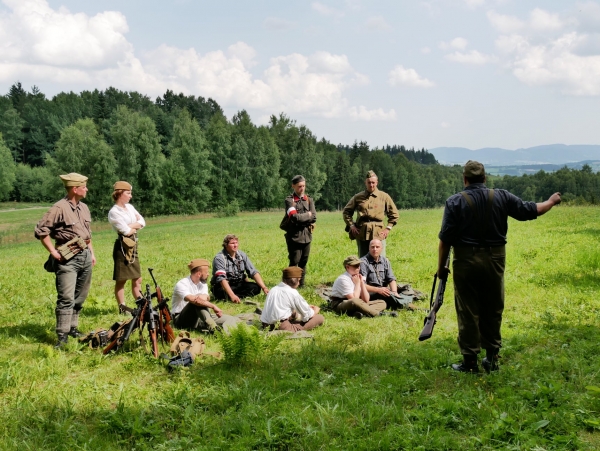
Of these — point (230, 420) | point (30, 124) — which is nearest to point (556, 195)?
point (230, 420)

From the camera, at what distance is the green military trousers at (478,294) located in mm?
5504

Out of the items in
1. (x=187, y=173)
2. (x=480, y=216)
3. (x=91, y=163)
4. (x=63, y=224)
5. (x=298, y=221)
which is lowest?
(x=298, y=221)

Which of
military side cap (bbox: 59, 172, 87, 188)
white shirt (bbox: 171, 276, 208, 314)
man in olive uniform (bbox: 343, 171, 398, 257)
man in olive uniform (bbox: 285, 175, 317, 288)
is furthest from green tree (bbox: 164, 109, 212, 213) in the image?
military side cap (bbox: 59, 172, 87, 188)

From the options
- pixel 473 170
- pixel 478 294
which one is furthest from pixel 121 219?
pixel 478 294

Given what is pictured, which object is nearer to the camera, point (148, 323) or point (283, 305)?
point (148, 323)

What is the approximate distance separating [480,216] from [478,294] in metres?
0.90

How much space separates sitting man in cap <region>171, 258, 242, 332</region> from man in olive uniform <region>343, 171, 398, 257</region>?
3.51m

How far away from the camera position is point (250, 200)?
247 feet

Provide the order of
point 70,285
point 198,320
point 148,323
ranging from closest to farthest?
point 148,323
point 70,285
point 198,320

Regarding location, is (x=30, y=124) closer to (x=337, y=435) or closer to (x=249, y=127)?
(x=249, y=127)

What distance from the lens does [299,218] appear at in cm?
1051

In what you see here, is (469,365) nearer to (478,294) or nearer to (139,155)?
(478,294)

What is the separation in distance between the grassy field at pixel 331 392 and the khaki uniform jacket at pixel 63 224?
1.62 meters

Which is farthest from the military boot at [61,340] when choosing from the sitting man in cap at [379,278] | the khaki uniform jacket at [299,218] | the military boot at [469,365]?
the military boot at [469,365]
